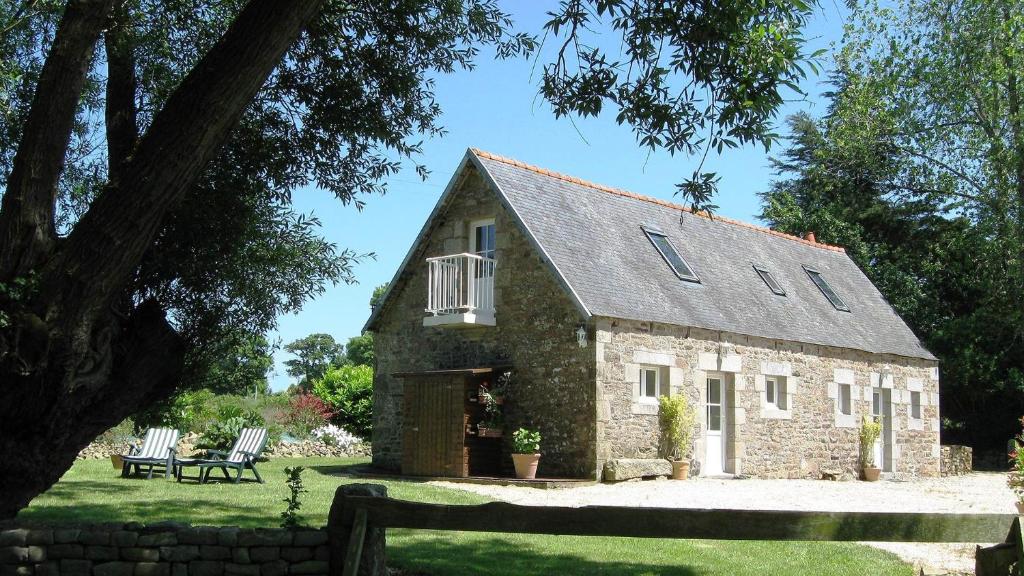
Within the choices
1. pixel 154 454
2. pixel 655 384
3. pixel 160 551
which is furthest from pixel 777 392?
pixel 160 551

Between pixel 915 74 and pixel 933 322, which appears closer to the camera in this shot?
pixel 915 74

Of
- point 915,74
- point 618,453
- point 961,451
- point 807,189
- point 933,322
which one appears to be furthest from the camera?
point 807,189

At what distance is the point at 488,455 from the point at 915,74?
657 inches

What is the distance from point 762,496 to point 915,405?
412 inches

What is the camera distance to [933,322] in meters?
26.5

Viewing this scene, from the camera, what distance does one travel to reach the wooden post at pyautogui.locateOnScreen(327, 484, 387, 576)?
5.32 meters

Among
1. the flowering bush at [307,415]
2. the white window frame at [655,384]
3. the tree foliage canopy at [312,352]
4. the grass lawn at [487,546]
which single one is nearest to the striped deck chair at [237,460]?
the grass lawn at [487,546]

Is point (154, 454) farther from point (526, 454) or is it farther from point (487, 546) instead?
point (487, 546)

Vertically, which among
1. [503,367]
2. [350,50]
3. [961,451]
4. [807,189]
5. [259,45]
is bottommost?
[961,451]

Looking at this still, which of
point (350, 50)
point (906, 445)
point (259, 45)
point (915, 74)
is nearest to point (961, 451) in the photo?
point (906, 445)

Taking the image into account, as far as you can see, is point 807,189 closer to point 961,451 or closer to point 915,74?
point 915,74

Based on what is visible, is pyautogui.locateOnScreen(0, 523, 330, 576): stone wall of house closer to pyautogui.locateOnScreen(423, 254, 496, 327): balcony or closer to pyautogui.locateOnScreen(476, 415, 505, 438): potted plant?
pyautogui.locateOnScreen(476, 415, 505, 438): potted plant

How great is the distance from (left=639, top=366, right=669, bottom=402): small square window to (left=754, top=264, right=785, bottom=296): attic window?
4.73 m

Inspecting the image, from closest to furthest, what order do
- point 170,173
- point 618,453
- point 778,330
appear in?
point 170,173, point 618,453, point 778,330
